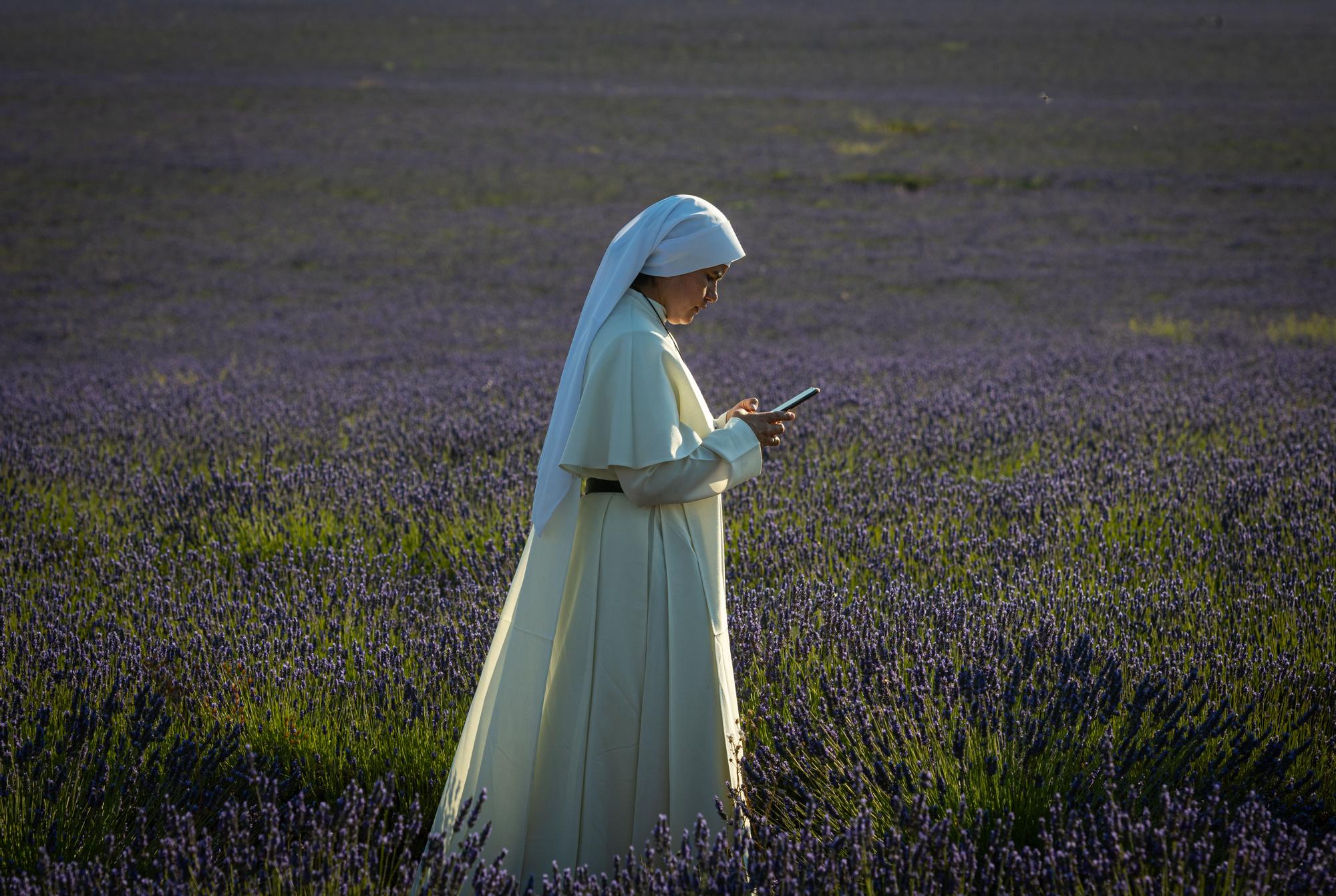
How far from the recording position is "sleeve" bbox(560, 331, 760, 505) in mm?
2115

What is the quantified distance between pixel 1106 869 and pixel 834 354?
25.6 ft

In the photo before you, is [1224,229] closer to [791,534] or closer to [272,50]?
[791,534]

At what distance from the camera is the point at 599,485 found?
2.29 metres

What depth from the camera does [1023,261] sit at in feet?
50.1

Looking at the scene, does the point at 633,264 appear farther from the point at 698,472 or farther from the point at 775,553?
the point at 775,553

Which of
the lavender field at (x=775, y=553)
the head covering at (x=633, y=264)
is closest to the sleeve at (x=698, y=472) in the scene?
the head covering at (x=633, y=264)

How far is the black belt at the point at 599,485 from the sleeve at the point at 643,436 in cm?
9

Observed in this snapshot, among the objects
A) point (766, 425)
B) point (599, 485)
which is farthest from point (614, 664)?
point (766, 425)

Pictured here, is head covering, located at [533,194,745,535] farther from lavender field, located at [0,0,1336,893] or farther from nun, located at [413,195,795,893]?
lavender field, located at [0,0,1336,893]

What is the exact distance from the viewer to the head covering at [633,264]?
7.18 ft

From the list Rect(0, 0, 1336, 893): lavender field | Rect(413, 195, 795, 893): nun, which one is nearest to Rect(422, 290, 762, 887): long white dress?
Rect(413, 195, 795, 893): nun

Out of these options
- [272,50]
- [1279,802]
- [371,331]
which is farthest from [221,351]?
[272,50]

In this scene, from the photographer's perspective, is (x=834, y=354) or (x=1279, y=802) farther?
(x=834, y=354)

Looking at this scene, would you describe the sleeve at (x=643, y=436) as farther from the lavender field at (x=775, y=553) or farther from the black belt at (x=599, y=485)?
the lavender field at (x=775, y=553)
